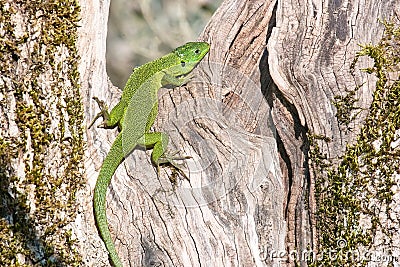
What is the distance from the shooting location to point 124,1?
714cm

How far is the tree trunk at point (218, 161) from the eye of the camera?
2820mm

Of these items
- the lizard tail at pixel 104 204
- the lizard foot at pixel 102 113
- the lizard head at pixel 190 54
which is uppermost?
the lizard head at pixel 190 54

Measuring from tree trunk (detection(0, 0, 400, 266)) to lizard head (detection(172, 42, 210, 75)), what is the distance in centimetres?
68

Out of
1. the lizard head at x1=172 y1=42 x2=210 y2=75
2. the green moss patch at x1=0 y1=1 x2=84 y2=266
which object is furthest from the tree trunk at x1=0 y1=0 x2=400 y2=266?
the lizard head at x1=172 y1=42 x2=210 y2=75

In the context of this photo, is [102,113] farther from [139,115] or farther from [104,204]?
[104,204]

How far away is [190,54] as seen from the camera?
4.16 meters

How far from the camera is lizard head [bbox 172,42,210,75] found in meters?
4.02

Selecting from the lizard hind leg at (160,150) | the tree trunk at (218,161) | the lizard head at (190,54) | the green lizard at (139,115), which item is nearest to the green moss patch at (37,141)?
the tree trunk at (218,161)

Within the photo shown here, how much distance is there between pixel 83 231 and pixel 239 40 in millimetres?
1732

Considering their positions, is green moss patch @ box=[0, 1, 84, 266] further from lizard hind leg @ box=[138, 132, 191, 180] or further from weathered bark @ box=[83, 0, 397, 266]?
lizard hind leg @ box=[138, 132, 191, 180]

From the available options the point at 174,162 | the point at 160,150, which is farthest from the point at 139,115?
the point at 174,162

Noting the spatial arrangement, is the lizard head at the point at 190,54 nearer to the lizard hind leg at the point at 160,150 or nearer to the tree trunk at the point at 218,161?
the tree trunk at the point at 218,161

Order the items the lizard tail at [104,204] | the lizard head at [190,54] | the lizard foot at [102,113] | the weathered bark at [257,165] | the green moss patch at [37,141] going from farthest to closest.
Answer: the lizard head at [190,54], the lizard foot at [102,113], the weathered bark at [257,165], the lizard tail at [104,204], the green moss patch at [37,141]

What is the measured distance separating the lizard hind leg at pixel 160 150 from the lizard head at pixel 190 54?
80 cm
